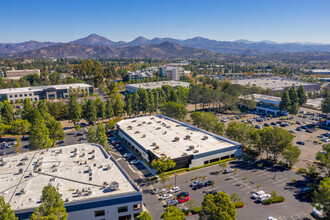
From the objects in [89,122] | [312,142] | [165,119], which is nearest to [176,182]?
[165,119]

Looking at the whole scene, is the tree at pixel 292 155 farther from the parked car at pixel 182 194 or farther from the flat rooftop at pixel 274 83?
the flat rooftop at pixel 274 83

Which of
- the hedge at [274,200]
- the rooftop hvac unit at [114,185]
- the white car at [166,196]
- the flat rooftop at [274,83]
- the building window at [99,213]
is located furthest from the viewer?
the flat rooftop at [274,83]

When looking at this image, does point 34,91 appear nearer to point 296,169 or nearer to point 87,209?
point 87,209

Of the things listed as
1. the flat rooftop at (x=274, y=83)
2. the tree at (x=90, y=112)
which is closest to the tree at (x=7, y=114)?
the tree at (x=90, y=112)

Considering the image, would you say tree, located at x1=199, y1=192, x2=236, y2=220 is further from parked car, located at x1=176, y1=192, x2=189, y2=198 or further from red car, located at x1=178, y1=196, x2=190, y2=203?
parked car, located at x1=176, y1=192, x2=189, y2=198

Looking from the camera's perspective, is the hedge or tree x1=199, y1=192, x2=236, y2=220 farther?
the hedge

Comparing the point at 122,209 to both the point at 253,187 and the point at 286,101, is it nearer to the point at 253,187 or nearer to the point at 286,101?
the point at 253,187

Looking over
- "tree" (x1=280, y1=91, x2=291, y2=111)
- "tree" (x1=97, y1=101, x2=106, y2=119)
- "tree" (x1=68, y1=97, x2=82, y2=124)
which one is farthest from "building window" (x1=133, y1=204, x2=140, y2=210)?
"tree" (x1=280, y1=91, x2=291, y2=111)
